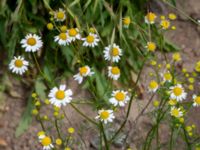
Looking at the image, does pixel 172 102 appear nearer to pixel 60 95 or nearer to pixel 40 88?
pixel 60 95

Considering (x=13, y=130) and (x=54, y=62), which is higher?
(x=54, y=62)

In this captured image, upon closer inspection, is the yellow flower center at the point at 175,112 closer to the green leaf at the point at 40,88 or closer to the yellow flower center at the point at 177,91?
the yellow flower center at the point at 177,91

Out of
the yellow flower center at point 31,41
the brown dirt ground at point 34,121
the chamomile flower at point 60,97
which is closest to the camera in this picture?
the chamomile flower at point 60,97

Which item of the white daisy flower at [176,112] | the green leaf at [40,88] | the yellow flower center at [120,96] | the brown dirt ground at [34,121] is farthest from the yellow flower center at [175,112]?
the green leaf at [40,88]

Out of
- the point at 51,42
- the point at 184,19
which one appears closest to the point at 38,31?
the point at 51,42

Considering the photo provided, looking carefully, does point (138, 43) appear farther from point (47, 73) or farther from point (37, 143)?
point (37, 143)

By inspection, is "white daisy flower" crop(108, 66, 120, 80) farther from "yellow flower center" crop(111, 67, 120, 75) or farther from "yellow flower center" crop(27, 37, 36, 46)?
"yellow flower center" crop(27, 37, 36, 46)
